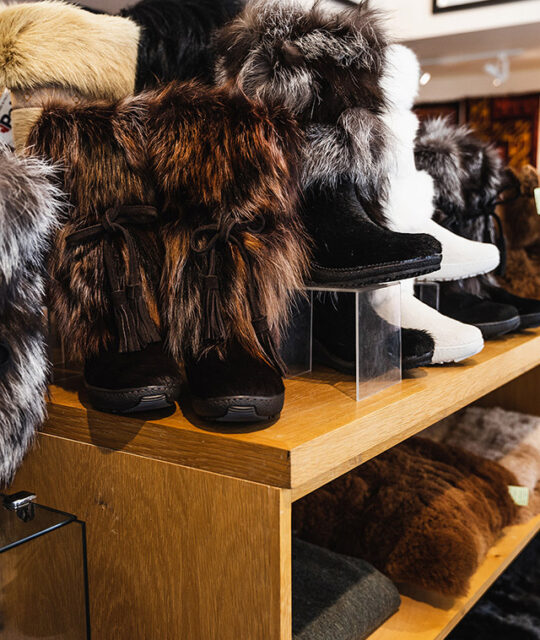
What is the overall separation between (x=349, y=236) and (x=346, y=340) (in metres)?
0.14

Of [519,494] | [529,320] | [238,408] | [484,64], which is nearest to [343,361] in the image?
[238,408]

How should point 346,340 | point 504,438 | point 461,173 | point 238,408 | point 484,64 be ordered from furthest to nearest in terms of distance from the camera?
1. point 484,64
2. point 504,438
3. point 461,173
4. point 346,340
5. point 238,408

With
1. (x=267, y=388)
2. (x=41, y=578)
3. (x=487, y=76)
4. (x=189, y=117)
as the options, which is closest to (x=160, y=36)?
Result: (x=189, y=117)

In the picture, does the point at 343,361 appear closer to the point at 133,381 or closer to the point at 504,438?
the point at 133,381

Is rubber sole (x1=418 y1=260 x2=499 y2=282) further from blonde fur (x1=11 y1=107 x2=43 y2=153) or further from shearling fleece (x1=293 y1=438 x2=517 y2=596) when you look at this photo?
blonde fur (x1=11 y1=107 x2=43 y2=153)

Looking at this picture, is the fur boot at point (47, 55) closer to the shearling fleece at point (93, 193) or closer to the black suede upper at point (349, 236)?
the shearling fleece at point (93, 193)

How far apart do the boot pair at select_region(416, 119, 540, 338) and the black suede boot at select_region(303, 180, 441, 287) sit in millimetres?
361

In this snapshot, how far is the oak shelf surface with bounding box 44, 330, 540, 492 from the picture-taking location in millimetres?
596

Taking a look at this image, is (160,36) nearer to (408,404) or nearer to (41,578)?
(408,404)

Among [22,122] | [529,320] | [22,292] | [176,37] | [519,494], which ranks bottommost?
[519,494]

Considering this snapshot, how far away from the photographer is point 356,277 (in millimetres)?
751

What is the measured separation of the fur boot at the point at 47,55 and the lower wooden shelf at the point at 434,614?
80cm

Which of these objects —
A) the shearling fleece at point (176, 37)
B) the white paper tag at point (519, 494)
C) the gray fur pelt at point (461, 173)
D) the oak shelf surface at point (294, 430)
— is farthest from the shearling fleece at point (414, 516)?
the shearling fleece at point (176, 37)

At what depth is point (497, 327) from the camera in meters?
1.06
